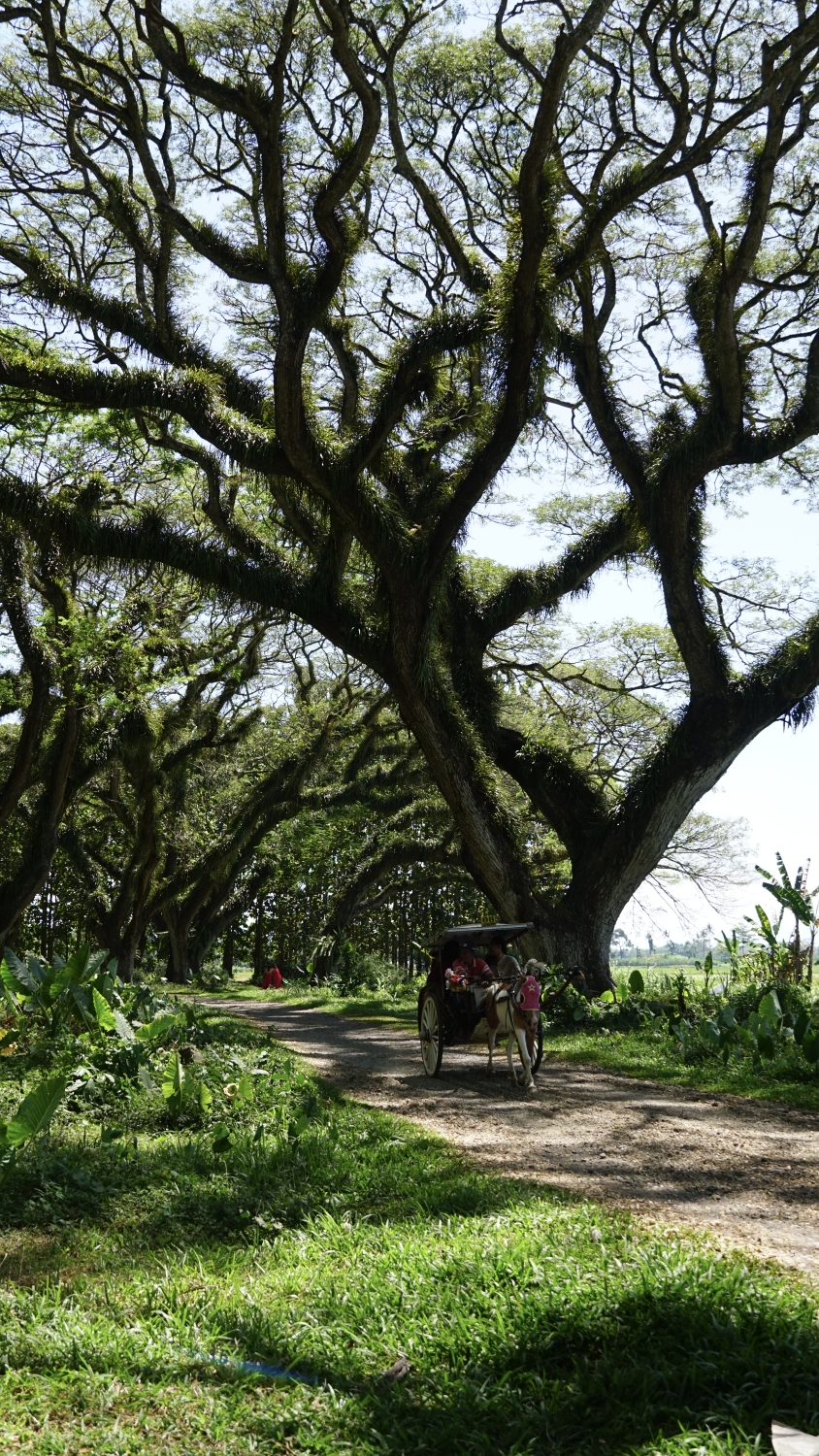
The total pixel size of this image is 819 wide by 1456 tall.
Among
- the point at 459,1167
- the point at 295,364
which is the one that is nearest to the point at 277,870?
the point at 295,364

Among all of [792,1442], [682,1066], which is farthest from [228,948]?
[792,1442]

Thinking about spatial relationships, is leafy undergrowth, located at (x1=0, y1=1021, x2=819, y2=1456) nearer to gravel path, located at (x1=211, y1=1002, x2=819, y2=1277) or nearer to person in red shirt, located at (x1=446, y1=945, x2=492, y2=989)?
gravel path, located at (x1=211, y1=1002, x2=819, y2=1277)

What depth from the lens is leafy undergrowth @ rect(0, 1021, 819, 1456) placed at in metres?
2.96

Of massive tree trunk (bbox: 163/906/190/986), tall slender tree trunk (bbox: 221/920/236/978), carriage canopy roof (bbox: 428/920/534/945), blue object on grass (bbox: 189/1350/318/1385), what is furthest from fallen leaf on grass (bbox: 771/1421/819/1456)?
tall slender tree trunk (bbox: 221/920/236/978)

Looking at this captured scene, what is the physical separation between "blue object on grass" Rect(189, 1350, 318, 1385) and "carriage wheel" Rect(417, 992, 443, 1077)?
6.52 m

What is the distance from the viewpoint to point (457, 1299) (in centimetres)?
362

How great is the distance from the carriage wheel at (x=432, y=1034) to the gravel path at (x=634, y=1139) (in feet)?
0.53

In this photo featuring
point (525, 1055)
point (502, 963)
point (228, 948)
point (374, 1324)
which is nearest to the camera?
point (374, 1324)

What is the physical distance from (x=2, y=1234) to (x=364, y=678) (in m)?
19.8

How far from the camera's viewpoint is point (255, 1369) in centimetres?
327

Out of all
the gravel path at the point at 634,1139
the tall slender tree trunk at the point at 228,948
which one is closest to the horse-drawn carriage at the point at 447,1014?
the gravel path at the point at 634,1139

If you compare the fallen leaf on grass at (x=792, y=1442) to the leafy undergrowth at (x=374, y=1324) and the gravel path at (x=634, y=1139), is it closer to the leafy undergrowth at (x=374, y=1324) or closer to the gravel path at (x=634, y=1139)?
the leafy undergrowth at (x=374, y=1324)

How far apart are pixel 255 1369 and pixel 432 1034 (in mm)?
6732

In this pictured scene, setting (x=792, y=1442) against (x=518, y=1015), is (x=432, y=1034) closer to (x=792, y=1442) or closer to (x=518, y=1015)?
(x=518, y=1015)
